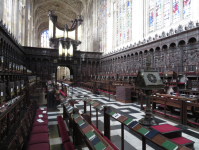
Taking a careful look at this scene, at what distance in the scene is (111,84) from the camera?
10.1 meters

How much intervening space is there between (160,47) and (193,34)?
2445 millimetres

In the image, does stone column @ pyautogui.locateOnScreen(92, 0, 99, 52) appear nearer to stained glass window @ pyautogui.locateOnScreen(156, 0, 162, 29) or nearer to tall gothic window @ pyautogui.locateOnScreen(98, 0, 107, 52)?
tall gothic window @ pyautogui.locateOnScreen(98, 0, 107, 52)

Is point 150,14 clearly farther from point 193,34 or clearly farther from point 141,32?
point 193,34

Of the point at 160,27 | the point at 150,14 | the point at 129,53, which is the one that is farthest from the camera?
the point at 129,53

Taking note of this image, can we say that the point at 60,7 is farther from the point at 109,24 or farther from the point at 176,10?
the point at 176,10

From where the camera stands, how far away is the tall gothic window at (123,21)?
49.8 ft

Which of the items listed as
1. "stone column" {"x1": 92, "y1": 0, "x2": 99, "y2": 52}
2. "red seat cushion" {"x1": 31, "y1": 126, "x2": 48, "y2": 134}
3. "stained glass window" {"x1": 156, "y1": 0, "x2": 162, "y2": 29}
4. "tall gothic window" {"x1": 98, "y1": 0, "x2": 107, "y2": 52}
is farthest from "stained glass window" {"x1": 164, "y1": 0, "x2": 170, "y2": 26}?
"stone column" {"x1": 92, "y1": 0, "x2": 99, "y2": 52}

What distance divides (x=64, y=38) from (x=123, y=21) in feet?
30.9

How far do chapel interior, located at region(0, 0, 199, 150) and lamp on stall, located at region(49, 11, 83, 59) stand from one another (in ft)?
0.48

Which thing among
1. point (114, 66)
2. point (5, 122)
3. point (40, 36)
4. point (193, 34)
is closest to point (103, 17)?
point (114, 66)

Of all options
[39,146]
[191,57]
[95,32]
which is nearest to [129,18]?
[191,57]

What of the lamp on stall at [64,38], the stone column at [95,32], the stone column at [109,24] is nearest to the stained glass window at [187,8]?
the stone column at [109,24]

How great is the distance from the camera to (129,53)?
1388 centimetres

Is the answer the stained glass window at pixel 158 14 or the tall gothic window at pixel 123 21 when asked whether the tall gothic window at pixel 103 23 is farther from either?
the stained glass window at pixel 158 14
